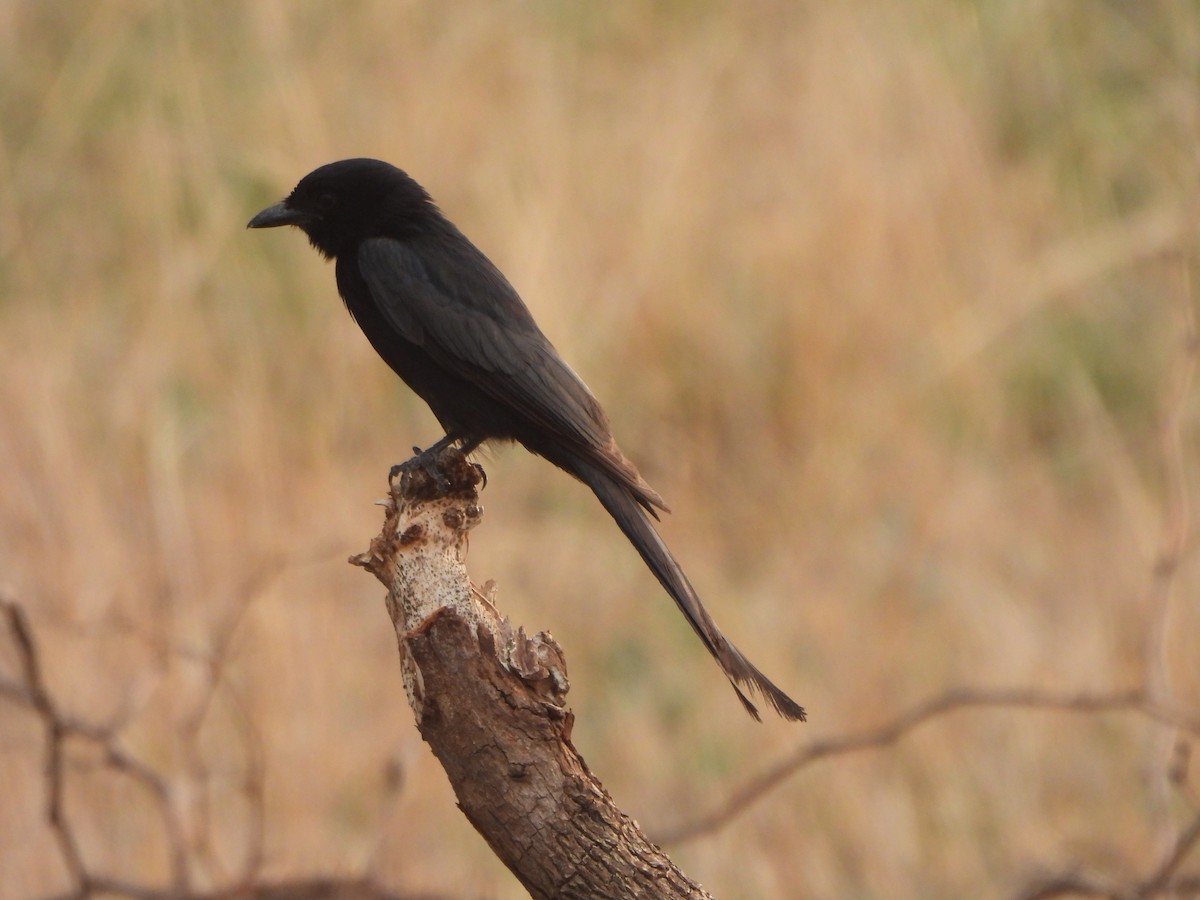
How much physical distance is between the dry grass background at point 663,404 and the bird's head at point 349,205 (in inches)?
42.7

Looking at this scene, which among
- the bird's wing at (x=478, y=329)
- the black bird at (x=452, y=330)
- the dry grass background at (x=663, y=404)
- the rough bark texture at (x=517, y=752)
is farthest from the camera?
the dry grass background at (x=663, y=404)

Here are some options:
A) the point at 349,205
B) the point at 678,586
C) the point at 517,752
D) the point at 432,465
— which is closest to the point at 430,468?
the point at 432,465

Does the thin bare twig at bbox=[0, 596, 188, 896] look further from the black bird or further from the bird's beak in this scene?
the bird's beak

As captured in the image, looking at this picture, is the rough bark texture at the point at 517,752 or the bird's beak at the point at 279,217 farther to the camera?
the bird's beak at the point at 279,217

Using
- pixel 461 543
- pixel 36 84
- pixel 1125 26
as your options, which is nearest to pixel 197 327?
pixel 36 84

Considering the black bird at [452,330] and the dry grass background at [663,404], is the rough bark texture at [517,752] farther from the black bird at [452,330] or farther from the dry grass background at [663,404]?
the dry grass background at [663,404]

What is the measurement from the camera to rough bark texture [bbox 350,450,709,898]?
1968mm

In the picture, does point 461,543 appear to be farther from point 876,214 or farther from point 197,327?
point 876,214

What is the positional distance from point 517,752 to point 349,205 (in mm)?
2748

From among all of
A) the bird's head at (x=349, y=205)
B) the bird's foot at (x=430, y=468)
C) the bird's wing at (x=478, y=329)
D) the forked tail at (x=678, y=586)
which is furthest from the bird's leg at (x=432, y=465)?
the bird's head at (x=349, y=205)

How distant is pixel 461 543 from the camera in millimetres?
2723

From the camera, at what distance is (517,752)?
2.05m

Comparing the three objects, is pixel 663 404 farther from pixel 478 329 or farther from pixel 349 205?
pixel 478 329

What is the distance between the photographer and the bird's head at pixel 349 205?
4.47 m
